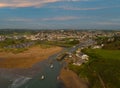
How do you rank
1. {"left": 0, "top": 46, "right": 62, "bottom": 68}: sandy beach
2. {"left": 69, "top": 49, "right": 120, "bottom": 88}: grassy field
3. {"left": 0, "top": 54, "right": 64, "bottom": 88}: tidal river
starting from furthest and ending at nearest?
1. {"left": 0, "top": 46, "right": 62, "bottom": 68}: sandy beach
2. {"left": 0, "top": 54, "right": 64, "bottom": 88}: tidal river
3. {"left": 69, "top": 49, "right": 120, "bottom": 88}: grassy field

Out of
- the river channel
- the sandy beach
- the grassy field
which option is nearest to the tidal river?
the river channel

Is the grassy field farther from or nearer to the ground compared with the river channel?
farther from the ground

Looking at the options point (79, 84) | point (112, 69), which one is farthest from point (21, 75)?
point (112, 69)

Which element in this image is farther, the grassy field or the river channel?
the river channel

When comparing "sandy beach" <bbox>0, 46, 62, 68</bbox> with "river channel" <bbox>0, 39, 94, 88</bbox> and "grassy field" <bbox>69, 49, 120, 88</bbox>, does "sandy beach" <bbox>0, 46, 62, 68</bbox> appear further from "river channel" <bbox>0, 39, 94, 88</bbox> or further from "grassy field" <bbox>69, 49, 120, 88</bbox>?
"grassy field" <bbox>69, 49, 120, 88</bbox>

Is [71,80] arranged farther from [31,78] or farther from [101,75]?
[31,78]

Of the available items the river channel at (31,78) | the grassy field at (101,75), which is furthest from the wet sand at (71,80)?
the grassy field at (101,75)

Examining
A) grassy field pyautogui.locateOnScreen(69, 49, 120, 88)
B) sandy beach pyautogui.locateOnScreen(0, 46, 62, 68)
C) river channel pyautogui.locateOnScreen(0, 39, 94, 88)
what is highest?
grassy field pyautogui.locateOnScreen(69, 49, 120, 88)

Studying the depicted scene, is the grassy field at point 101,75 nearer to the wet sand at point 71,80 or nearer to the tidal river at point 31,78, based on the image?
the wet sand at point 71,80
